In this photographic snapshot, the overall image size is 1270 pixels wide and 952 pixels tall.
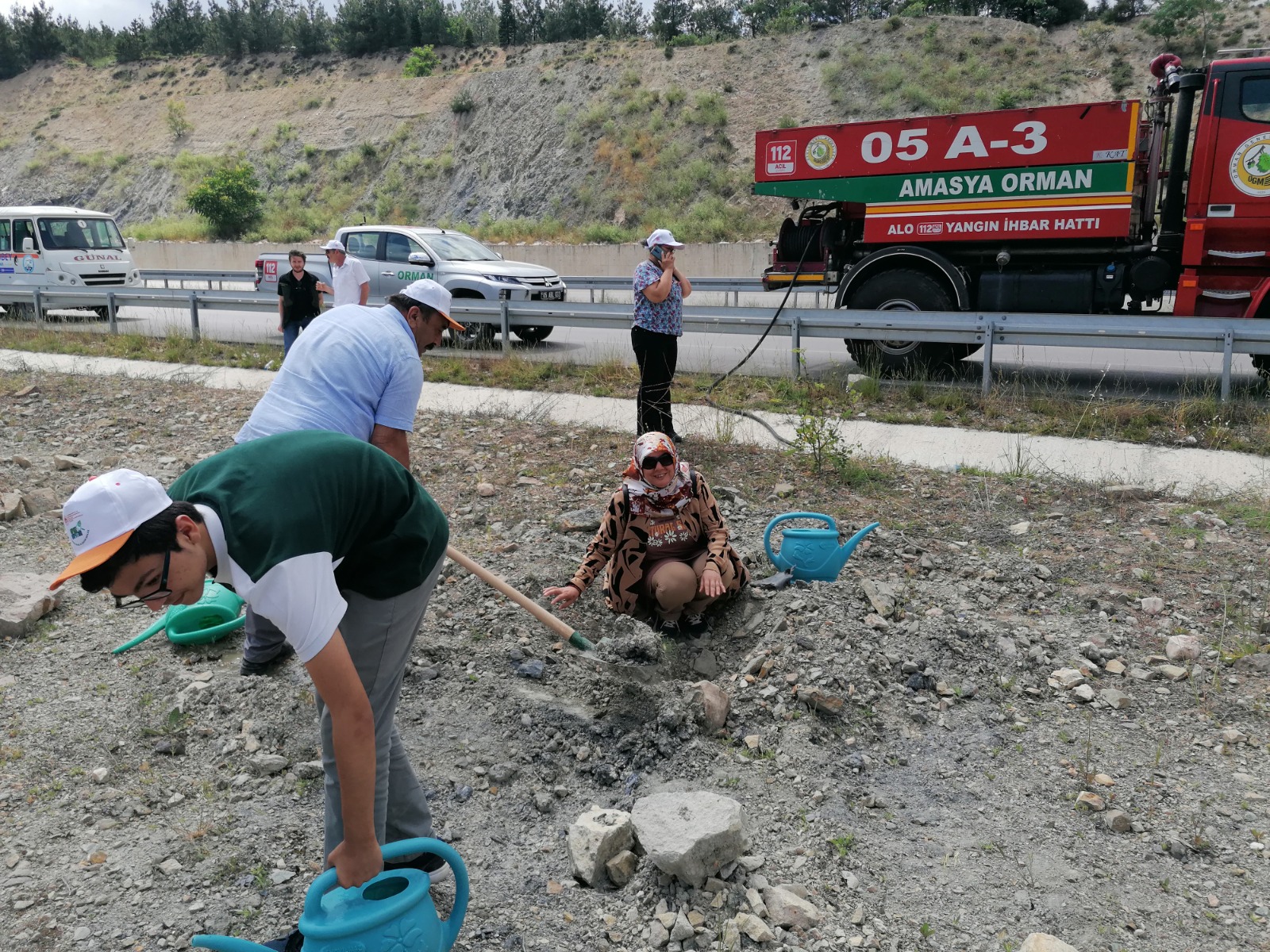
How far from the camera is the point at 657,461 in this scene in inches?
175

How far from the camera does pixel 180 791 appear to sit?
3611mm

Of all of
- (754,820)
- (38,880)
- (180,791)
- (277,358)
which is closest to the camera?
(38,880)

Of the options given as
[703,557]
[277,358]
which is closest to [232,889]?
[703,557]

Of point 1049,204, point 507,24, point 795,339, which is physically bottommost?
point 795,339

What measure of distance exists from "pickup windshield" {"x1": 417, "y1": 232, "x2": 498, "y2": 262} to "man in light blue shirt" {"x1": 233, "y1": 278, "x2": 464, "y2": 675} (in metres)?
10.8

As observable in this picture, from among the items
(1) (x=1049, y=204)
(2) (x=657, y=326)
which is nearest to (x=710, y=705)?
(2) (x=657, y=326)

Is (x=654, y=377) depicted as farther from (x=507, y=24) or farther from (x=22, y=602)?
(x=507, y=24)

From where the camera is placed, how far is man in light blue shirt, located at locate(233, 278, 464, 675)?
3.52m

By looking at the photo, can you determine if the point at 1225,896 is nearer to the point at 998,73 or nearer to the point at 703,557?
the point at 703,557

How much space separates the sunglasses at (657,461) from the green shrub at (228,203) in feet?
130

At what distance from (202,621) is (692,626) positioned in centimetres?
234

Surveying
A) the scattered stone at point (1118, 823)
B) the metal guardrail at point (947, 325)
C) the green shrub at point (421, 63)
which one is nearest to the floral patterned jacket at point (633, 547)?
the scattered stone at point (1118, 823)

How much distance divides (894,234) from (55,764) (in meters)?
9.42

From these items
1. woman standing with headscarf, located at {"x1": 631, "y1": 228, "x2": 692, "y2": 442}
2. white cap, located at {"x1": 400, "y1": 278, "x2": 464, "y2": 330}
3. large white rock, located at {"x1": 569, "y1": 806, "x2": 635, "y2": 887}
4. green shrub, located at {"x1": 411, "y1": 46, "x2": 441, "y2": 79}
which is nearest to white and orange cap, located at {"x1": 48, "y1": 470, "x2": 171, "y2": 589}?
large white rock, located at {"x1": 569, "y1": 806, "x2": 635, "y2": 887}
